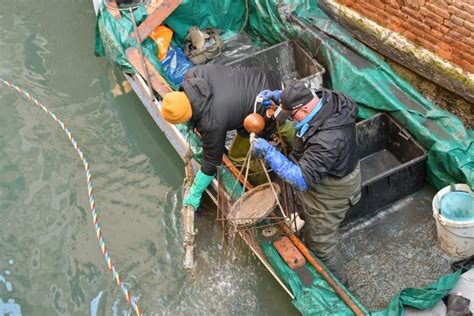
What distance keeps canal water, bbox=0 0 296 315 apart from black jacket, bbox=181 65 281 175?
1.18m

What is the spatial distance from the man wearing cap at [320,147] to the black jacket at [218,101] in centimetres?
52

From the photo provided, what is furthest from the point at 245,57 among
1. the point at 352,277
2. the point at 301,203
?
the point at 352,277

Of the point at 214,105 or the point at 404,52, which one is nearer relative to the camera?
the point at 214,105

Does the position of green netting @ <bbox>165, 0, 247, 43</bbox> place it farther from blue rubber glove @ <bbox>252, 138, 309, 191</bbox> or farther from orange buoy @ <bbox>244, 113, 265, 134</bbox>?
blue rubber glove @ <bbox>252, 138, 309, 191</bbox>

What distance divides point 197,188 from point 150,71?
5.18 ft

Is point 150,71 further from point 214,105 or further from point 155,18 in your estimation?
point 214,105

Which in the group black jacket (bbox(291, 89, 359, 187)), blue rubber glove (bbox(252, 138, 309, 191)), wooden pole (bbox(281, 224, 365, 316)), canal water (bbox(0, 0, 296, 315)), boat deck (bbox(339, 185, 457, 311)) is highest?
black jacket (bbox(291, 89, 359, 187))

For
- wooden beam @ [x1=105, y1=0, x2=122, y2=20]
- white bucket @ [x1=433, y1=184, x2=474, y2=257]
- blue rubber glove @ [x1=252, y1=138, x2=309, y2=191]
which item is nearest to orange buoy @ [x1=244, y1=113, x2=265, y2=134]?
blue rubber glove @ [x1=252, y1=138, x2=309, y2=191]

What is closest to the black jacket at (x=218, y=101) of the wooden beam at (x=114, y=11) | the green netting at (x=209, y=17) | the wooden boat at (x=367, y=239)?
the wooden boat at (x=367, y=239)

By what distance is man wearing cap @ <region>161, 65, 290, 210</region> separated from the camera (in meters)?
4.40

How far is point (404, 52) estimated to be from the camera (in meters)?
5.85

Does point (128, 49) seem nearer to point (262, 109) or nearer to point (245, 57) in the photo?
point (245, 57)

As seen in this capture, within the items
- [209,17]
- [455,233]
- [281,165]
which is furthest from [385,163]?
[209,17]

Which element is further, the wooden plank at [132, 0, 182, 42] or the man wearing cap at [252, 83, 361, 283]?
the wooden plank at [132, 0, 182, 42]
